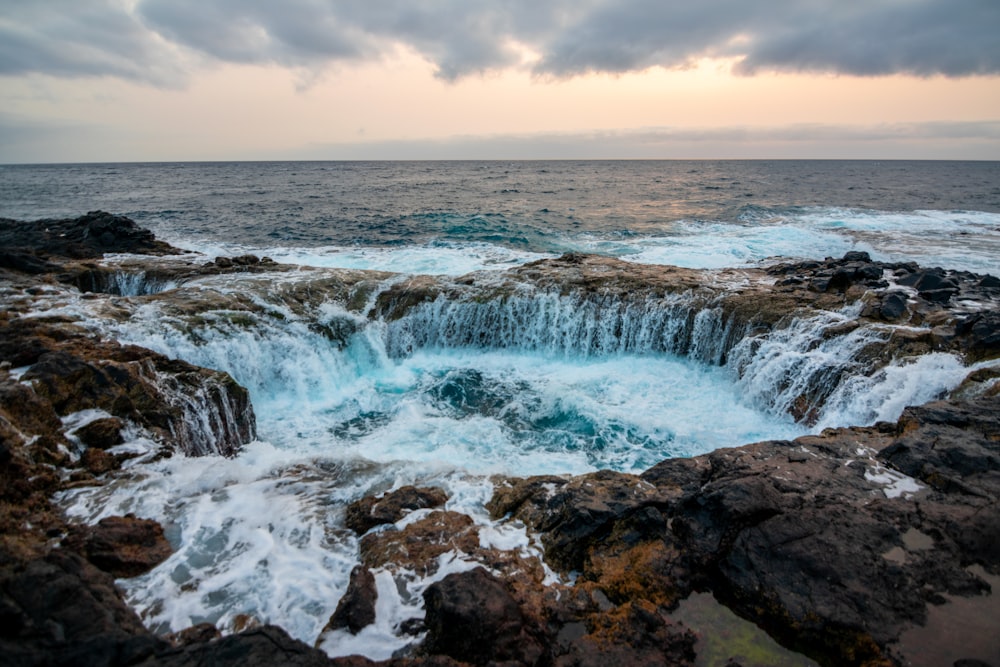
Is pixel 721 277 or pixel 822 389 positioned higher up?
pixel 721 277

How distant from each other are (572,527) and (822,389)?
29.6 feet

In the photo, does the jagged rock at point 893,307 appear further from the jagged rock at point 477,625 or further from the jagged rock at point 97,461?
the jagged rock at point 97,461

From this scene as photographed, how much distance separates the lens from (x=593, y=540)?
6.34 meters

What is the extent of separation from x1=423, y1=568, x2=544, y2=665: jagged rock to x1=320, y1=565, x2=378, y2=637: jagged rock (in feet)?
2.32

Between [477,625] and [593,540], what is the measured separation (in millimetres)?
2212

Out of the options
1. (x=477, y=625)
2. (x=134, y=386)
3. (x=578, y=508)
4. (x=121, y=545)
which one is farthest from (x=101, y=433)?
(x=578, y=508)

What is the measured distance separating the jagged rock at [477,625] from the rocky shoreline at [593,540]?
19mm

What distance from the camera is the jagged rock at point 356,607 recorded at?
5.15 meters

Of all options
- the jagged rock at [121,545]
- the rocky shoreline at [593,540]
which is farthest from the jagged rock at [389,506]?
the jagged rock at [121,545]

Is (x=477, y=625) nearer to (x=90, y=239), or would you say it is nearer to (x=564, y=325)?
(x=564, y=325)

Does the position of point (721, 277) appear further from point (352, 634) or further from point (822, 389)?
point (352, 634)

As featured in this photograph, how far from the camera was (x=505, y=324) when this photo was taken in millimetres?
17016

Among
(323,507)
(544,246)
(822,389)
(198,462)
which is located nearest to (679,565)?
(323,507)

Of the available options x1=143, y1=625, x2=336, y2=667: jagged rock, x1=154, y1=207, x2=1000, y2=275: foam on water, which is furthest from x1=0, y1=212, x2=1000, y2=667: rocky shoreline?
x1=154, y1=207, x2=1000, y2=275: foam on water
